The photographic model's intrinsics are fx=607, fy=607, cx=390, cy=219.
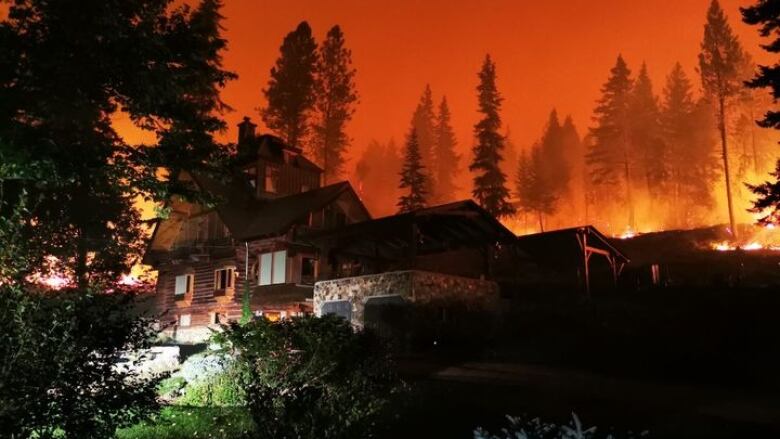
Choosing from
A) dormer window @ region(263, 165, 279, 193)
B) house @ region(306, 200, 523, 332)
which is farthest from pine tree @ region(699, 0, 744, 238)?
dormer window @ region(263, 165, 279, 193)

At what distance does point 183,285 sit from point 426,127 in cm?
6477

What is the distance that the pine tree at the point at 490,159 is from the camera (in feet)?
165

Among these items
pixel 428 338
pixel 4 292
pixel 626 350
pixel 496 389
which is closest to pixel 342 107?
pixel 428 338

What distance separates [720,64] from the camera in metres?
51.1

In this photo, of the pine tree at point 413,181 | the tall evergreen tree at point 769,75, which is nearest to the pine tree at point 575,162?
the pine tree at point 413,181

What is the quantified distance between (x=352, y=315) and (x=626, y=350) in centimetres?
1151

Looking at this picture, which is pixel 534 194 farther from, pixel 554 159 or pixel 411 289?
pixel 411 289

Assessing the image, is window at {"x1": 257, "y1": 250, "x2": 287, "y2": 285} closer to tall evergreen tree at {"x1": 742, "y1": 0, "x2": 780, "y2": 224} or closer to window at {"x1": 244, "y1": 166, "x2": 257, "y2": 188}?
window at {"x1": 244, "y1": 166, "x2": 257, "y2": 188}

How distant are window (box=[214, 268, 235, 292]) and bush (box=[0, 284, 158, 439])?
2861 centimetres

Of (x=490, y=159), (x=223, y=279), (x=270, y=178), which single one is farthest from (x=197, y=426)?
(x=490, y=159)

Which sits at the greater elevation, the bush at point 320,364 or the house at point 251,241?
the house at point 251,241

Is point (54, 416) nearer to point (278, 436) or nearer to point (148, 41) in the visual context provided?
point (278, 436)

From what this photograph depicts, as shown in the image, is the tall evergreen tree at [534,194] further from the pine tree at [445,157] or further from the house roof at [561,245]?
the house roof at [561,245]

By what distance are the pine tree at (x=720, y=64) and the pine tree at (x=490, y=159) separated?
17880 mm
